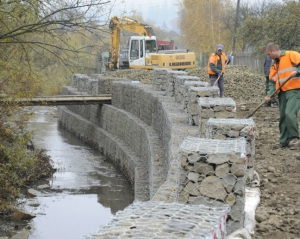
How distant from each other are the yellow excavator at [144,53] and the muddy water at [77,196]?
27.3 feet

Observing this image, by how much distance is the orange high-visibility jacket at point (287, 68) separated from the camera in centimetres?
1016

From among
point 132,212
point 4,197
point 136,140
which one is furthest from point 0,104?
point 132,212

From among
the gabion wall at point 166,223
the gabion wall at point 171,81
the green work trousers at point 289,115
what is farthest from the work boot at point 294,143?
the gabion wall at point 171,81

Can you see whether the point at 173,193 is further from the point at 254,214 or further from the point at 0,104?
the point at 0,104

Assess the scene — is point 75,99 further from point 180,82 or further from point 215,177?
point 215,177

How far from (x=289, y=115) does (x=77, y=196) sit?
861 centimetres

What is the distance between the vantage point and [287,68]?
10227 mm

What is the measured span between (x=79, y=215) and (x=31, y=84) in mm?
3620

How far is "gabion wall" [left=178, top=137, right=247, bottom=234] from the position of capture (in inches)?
207

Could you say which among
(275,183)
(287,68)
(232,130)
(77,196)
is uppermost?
(287,68)

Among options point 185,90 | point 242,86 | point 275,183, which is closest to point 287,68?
point 275,183

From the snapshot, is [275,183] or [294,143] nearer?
[275,183]

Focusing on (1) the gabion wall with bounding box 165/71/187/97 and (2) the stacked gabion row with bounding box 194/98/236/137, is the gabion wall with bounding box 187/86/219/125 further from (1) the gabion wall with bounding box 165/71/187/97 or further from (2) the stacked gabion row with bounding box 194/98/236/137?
(1) the gabion wall with bounding box 165/71/187/97

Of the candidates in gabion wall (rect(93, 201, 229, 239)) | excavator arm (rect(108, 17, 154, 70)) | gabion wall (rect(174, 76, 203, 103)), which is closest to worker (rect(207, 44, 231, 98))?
gabion wall (rect(174, 76, 203, 103))
